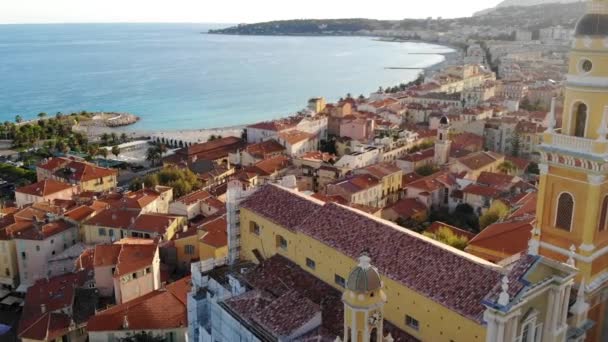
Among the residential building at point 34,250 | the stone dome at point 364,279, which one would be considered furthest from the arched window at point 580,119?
the residential building at point 34,250

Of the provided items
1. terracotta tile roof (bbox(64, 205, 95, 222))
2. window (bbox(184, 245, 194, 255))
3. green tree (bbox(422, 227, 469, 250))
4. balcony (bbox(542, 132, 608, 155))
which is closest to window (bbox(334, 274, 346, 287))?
balcony (bbox(542, 132, 608, 155))

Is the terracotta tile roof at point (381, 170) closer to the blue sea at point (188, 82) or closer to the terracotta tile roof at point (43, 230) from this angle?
the terracotta tile roof at point (43, 230)

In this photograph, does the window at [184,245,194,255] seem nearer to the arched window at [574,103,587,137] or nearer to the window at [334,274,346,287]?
the window at [334,274,346,287]

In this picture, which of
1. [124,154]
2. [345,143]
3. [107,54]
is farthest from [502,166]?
[107,54]

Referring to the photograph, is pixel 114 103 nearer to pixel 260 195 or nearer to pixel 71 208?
pixel 71 208

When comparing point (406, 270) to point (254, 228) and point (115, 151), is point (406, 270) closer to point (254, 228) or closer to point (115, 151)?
point (254, 228)
